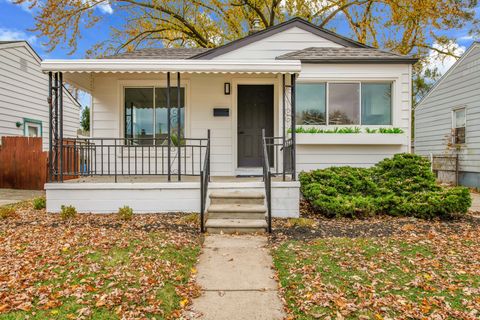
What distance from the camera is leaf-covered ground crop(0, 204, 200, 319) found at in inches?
Answer: 114

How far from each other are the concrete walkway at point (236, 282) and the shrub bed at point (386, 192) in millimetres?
1912

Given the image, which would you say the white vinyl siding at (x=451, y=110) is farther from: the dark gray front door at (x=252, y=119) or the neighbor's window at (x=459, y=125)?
the dark gray front door at (x=252, y=119)

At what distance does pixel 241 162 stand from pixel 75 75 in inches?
169

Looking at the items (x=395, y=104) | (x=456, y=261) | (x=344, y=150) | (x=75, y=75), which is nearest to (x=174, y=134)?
(x=75, y=75)

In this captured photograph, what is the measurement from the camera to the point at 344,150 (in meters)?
7.78

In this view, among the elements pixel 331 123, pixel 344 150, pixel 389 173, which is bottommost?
pixel 389 173

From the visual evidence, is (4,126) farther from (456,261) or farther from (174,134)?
(456,261)

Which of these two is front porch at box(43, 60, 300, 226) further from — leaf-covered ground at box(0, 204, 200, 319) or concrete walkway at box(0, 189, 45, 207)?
leaf-covered ground at box(0, 204, 200, 319)

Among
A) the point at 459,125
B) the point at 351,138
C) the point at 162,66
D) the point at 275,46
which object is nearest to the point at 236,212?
the point at 162,66

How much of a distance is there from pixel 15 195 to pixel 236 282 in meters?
8.04

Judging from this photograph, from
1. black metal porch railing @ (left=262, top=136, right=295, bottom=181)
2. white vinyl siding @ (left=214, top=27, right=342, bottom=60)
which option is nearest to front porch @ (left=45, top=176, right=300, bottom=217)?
black metal porch railing @ (left=262, top=136, right=295, bottom=181)

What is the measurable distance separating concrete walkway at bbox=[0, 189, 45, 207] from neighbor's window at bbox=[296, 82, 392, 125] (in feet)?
23.4

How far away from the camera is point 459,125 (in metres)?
12.0

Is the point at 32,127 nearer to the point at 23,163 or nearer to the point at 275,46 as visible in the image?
the point at 23,163
